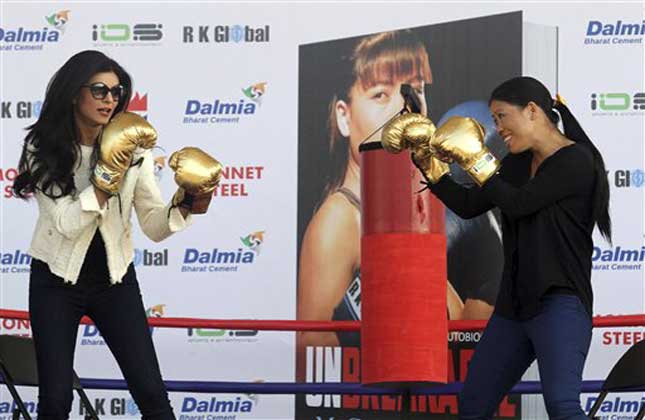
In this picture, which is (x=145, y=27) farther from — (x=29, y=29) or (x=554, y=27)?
(x=554, y=27)

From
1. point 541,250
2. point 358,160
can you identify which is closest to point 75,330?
point 541,250

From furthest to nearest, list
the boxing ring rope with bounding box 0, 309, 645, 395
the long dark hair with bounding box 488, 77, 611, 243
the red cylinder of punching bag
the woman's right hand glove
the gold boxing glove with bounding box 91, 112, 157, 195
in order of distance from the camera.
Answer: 1. the boxing ring rope with bounding box 0, 309, 645, 395
2. the red cylinder of punching bag
3. the woman's right hand glove
4. the long dark hair with bounding box 488, 77, 611, 243
5. the gold boxing glove with bounding box 91, 112, 157, 195

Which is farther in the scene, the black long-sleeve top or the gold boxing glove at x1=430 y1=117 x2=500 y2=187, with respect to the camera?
the gold boxing glove at x1=430 y1=117 x2=500 y2=187

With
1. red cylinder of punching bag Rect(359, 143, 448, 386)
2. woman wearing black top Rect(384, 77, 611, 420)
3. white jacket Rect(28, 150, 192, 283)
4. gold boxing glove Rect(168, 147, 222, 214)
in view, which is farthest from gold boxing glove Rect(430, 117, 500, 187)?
red cylinder of punching bag Rect(359, 143, 448, 386)

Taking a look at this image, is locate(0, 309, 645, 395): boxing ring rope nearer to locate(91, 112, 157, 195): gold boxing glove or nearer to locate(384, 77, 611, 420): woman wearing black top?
locate(384, 77, 611, 420): woman wearing black top

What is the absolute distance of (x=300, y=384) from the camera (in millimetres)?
6289

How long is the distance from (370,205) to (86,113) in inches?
76.0

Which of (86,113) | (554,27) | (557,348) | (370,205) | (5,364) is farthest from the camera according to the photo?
(554,27)

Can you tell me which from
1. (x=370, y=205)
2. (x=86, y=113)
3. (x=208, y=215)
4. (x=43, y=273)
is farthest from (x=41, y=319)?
(x=208, y=215)

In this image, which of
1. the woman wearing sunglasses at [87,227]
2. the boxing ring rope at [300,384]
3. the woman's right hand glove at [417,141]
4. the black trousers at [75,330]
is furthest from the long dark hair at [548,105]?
the boxing ring rope at [300,384]

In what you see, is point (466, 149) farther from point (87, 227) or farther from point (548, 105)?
point (87, 227)

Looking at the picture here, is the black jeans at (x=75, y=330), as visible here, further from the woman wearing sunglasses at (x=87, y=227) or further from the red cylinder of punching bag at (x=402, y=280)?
the red cylinder of punching bag at (x=402, y=280)

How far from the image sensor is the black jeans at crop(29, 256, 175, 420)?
434cm

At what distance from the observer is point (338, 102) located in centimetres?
728
